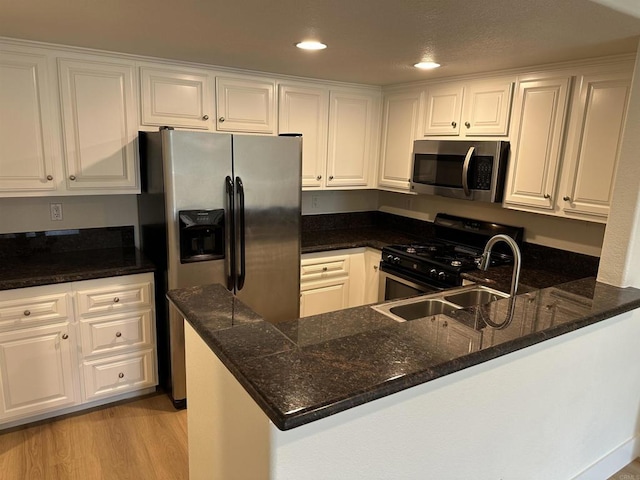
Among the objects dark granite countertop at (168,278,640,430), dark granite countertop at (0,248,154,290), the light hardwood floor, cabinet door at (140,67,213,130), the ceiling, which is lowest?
the light hardwood floor

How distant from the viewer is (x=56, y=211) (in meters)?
3.00

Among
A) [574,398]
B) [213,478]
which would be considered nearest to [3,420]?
[213,478]

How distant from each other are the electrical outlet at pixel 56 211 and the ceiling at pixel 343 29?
41.0 inches

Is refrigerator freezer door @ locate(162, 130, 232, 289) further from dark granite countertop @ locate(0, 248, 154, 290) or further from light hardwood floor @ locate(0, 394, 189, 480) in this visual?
light hardwood floor @ locate(0, 394, 189, 480)

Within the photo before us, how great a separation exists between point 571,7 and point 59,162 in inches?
105

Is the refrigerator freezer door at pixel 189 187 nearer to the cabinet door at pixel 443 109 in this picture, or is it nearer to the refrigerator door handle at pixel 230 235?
the refrigerator door handle at pixel 230 235

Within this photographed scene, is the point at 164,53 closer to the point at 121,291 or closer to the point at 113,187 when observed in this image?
the point at 113,187

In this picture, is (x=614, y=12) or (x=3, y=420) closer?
(x=614, y=12)

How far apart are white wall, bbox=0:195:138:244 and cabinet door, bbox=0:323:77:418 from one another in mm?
771

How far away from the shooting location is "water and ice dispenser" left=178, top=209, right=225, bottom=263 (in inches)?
103

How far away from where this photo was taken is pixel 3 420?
254 cm

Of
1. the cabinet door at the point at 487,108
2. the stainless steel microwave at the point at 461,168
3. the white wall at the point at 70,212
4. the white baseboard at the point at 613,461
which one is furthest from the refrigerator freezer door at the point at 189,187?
the white baseboard at the point at 613,461

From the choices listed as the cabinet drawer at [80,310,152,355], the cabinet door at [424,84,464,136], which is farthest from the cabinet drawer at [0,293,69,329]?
the cabinet door at [424,84,464,136]

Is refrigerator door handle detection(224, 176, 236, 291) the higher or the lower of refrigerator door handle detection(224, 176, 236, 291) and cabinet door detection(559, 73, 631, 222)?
the lower
